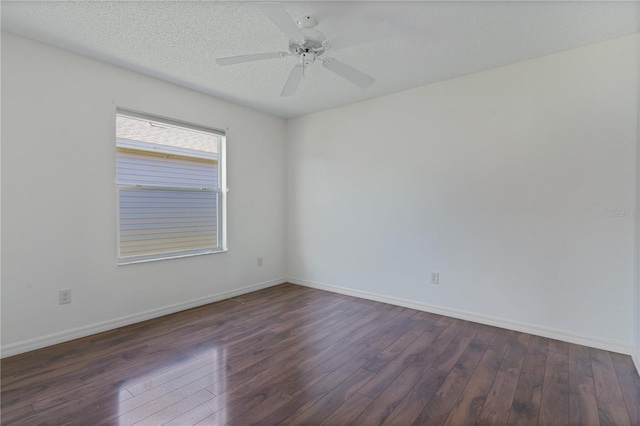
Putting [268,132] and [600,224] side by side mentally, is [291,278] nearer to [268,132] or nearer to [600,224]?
[268,132]

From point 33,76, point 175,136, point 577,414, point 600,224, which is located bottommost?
point 577,414

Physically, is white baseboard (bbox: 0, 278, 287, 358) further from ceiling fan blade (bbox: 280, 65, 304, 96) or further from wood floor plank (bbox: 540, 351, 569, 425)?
wood floor plank (bbox: 540, 351, 569, 425)

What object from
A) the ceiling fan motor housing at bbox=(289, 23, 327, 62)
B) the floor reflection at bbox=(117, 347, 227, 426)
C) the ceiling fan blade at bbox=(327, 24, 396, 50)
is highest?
the ceiling fan motor housing at bbox=(289, 23, 327, 62)

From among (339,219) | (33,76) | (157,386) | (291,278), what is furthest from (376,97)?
(157,386)

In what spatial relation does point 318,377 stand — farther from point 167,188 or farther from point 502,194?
point 167,188

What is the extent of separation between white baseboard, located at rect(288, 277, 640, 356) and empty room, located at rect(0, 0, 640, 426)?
18 mm

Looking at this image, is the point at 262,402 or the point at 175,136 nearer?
the point at 262,402

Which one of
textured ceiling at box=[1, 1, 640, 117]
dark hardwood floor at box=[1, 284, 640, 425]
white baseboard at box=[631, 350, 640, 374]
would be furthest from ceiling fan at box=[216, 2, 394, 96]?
white baseboard at box=[631, 350, 640, 374]

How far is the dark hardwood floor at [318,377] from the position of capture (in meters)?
1.74

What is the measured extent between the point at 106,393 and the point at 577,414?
2813 mm

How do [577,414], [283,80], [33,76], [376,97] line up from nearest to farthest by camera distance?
[577,414]
[33,76]
[283,80]
[376,97]

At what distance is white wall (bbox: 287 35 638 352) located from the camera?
2.49 m

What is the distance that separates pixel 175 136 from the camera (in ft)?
11.3

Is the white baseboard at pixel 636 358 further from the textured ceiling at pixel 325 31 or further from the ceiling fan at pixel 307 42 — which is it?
the ceiling fan at pixel 307 42
